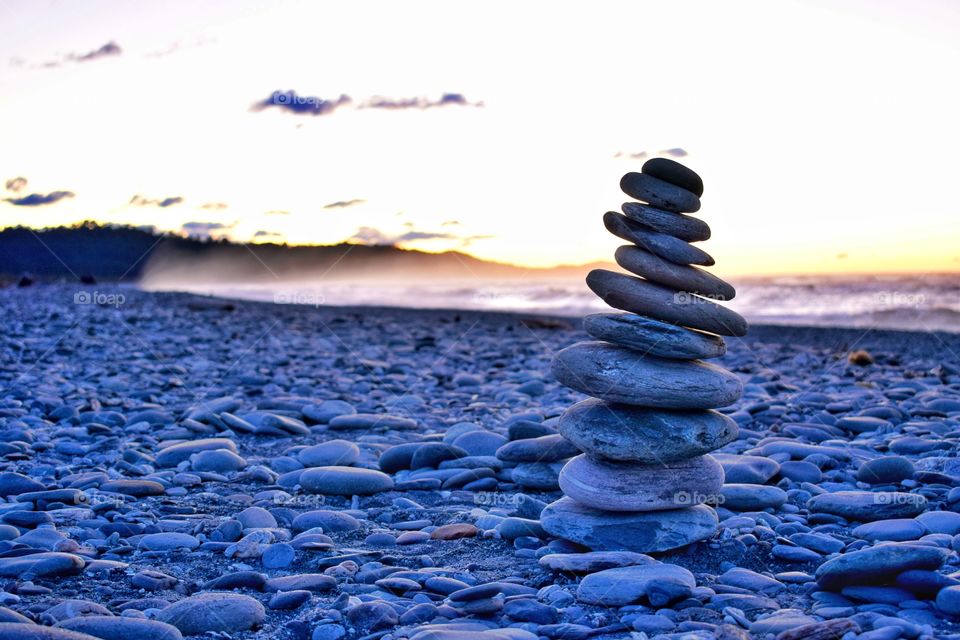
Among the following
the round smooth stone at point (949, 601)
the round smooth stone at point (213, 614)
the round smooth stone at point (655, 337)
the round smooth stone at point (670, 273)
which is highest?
the round smooth stone at point (670, 273)

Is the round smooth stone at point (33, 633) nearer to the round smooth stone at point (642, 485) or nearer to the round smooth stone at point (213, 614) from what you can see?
the round smooth stone at point (213, 614)

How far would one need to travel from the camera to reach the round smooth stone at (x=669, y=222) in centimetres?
430

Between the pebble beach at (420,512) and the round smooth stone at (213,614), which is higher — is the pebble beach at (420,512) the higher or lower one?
the higher one

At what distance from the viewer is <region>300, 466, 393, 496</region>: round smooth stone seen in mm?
5164

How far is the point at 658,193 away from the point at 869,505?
6.72 ft

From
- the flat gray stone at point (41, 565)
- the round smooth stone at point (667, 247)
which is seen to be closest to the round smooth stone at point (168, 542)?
the flat gray stone at point (41, 565)

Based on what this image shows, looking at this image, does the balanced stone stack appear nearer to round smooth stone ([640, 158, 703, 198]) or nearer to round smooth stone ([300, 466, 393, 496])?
round smooth stone ([640, 158, 703, 198])

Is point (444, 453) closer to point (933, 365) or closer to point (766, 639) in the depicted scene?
point (766, 639)

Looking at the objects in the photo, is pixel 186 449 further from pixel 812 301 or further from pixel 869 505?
pixel 812 301

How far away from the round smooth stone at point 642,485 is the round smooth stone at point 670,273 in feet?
2.95

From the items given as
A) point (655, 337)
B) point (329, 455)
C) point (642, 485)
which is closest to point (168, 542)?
point (329, 455)

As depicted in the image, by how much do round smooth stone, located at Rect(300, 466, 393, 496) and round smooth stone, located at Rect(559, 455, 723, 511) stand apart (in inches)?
56.9

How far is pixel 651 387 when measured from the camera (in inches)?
163

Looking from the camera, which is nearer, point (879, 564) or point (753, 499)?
point (879, 564)
